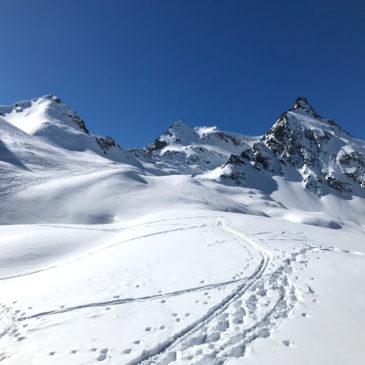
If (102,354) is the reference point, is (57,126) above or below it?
above

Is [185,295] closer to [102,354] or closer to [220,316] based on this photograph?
[220,316]

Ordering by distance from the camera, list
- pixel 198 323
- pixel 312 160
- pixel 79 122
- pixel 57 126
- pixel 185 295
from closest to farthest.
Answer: pixel 198 323 → pixel 185 295 → pixel 57 126 → pixel 79 122 → pixel 312 160

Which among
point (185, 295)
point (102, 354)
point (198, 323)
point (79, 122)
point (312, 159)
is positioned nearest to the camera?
point (102, 354)

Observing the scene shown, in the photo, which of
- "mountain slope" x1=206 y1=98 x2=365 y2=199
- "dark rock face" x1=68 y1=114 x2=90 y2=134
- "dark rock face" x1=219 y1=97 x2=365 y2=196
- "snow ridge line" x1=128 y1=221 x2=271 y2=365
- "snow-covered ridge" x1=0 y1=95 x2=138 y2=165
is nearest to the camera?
"snow ridge line" x1=128 y1=221 x2=271 y2=365

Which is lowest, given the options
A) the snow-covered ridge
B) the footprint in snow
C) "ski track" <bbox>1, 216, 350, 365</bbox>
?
the footprint in snow

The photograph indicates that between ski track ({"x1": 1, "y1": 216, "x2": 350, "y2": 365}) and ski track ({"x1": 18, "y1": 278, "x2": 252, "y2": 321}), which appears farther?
ski track ({"x1": 18, "y1": 278, "x2": 252, "y2": 321})

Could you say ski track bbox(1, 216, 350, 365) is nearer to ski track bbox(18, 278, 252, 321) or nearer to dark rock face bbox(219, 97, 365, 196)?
ski track bbox(18, 278, 252, 321)

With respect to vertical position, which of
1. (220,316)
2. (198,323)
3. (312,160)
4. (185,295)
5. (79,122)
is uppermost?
(312,160)

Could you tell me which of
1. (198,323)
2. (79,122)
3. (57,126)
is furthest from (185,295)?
(79,122)

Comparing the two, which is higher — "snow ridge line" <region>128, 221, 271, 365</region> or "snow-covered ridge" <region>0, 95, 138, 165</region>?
"snow-covered ridge" <region>0, 95, 138, 165</region>

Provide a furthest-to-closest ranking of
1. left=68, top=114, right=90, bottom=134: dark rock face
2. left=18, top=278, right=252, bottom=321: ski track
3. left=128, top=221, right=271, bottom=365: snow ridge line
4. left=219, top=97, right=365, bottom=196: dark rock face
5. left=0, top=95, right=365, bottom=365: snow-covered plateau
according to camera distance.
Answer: left=219, top=97, right=365, bottom=196: dark rock face, left=68, top=114, right=90, bottom=134: dark rock face, left=18, top=278, right=252, bottom=321: ski track, left=0, top=95, right=365, bottom=365: snow-covered plateau, left=128, top=221, right=271, bottom=365: snow ridge line

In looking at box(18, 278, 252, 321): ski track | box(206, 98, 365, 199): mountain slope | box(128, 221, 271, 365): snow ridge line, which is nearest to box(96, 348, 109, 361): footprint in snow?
box(128, 221, 271, 365): snow ridge line

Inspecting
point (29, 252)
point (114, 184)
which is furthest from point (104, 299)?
Result: point (114, 184)

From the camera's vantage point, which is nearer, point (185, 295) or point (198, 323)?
point (198, 323)
